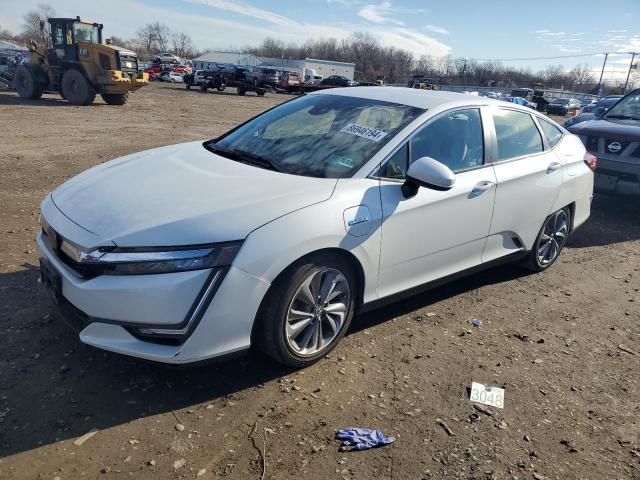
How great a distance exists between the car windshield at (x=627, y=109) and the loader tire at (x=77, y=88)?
57.7 ft

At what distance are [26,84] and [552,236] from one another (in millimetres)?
21387

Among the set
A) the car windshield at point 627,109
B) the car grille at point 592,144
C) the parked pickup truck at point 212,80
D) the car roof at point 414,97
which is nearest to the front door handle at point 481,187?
the car roof at point 414,97

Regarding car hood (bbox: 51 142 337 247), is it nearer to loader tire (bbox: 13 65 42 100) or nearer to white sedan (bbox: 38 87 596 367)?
white sedan (bbox: 38 87 596 367)

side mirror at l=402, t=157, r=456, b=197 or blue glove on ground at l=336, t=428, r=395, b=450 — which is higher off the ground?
side mirror at l=402, t=157, r=456, b=197

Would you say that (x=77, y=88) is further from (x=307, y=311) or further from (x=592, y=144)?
(x=307, y=311)

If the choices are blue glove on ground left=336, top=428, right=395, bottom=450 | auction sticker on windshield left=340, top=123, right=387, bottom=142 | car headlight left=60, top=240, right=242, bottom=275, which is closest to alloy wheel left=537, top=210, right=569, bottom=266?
auction sticker on windshield left=340, top=123, right=387, bottom=142

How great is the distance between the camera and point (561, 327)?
400 centimetres

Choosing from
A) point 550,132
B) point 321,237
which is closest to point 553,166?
point 550,132

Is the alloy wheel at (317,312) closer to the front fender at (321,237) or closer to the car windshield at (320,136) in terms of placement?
the front fender at (321,237)

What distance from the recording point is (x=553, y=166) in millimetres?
4562

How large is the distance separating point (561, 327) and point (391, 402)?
187 cm

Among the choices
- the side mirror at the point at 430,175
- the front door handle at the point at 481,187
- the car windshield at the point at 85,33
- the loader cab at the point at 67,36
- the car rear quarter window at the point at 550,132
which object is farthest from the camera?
the car windshield at the point at 85,33

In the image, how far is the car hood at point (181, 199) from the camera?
259 centimetres

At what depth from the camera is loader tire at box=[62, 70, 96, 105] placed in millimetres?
18906
